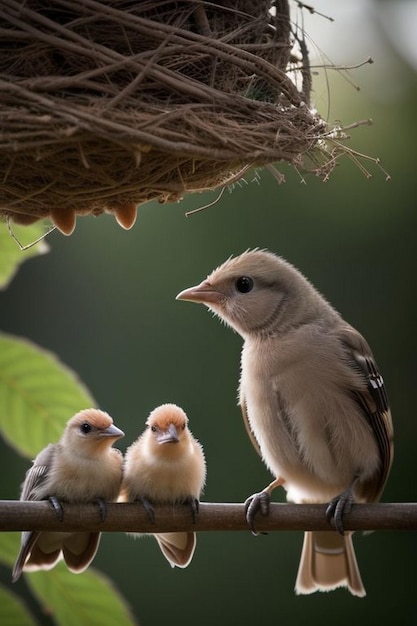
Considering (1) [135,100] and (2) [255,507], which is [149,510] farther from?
(1) [135,100]

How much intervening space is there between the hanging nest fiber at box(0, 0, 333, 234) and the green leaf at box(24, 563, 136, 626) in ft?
2.88

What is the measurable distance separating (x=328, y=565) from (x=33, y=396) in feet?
4.30

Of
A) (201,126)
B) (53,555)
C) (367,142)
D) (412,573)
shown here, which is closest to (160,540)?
(53,555)

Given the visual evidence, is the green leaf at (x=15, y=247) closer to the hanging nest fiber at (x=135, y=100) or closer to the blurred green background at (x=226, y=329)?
the hanging nest fiber at (x=135, y=100)

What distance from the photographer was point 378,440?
3.14 metres

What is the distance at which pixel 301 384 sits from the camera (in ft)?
10.1

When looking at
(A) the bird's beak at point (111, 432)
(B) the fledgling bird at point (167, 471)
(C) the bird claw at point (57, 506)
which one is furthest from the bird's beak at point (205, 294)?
(C) the bird claw at point (57, 506)

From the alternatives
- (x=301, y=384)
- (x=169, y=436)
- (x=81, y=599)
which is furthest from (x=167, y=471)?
(x=81, y=599)

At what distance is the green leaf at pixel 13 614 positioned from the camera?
2.21 meters

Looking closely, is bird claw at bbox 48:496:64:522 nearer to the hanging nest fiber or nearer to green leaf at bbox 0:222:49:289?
green leaf at bbox 0:222:49:289

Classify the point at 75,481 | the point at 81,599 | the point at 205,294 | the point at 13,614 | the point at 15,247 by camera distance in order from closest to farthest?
the point at 13,614, the point at 81,599, the point at 15,247, the point at 75,481, the point at 205,294

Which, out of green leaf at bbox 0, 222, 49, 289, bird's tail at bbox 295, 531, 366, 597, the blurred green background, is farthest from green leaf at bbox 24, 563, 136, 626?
the blurred green background

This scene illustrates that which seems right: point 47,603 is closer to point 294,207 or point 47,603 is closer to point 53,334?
point 53,334

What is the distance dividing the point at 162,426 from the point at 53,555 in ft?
1.49
